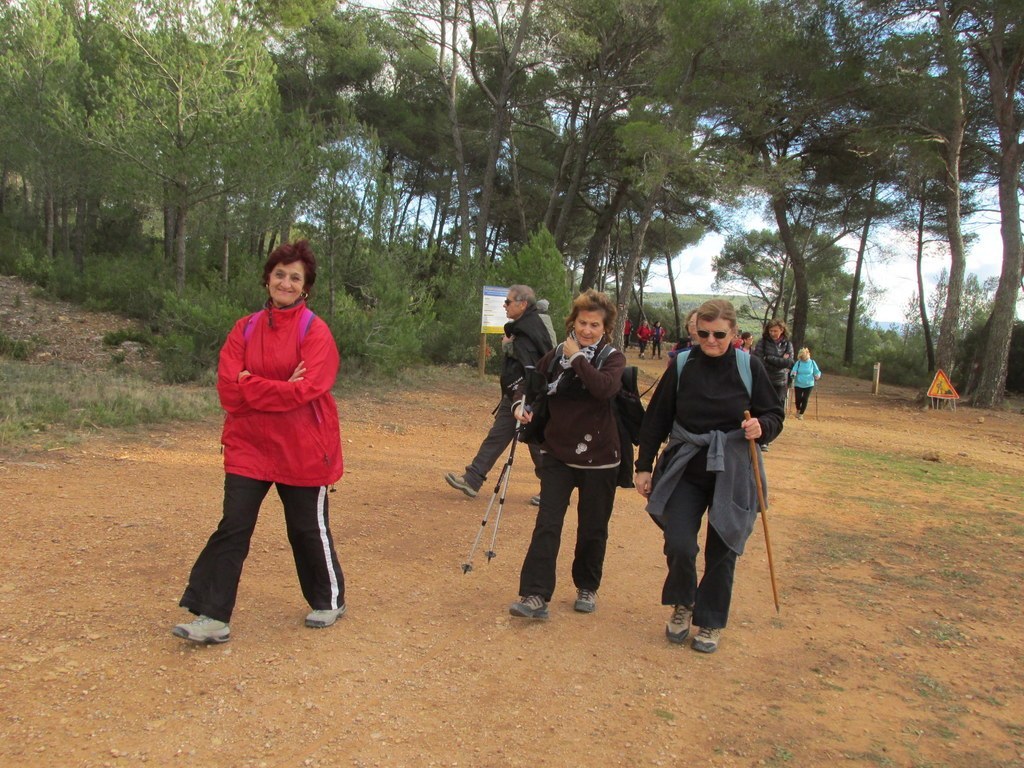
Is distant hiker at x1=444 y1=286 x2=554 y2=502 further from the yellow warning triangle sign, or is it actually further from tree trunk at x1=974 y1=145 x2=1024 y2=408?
tree trunk at x1=974 y1=145 x2=1024 y2=408

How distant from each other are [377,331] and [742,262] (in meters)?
44.4

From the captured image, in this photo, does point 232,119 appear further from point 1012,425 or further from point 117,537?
point 1012,425

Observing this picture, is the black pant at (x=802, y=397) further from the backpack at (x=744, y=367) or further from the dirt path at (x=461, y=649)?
the backpack at (x=744, y=367)

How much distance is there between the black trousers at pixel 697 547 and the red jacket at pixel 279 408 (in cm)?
156

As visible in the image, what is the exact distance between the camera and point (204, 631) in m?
3.29

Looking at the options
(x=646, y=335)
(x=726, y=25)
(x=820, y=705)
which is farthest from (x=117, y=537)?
(x=646, y=335)

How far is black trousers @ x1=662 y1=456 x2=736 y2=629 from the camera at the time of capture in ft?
12.0

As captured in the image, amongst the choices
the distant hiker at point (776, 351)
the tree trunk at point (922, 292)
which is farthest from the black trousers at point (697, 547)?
the tree trunk at point (922, 292)

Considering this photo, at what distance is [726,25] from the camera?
17.9 meters

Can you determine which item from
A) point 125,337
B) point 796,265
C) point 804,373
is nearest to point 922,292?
point 796,265

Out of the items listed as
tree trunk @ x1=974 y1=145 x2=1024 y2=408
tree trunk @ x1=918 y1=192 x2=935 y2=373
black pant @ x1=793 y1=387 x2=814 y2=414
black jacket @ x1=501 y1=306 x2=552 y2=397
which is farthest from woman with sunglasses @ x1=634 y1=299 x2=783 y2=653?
tree trunk @ x1=918 y1=192 x2=935 y2=373

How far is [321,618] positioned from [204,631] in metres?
0.50

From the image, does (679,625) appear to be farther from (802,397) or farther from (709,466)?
(802,397)

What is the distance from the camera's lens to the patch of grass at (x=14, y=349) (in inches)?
518
